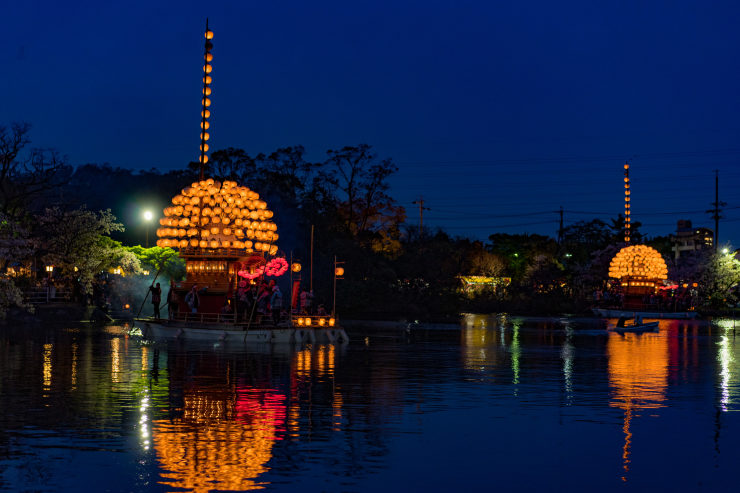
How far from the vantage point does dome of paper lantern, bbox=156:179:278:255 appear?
47312 millimetres

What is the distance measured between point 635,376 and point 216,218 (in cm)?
2359

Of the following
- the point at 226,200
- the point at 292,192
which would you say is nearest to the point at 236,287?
the point at 226,200

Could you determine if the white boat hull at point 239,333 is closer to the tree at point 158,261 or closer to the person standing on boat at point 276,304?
the person standing on boat at point 276,304

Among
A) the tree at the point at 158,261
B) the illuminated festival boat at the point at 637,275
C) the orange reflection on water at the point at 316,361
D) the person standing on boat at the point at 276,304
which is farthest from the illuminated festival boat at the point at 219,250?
the illuminated festival boat at the point at 637,275

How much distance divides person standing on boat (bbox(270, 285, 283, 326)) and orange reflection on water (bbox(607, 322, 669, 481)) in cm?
1505

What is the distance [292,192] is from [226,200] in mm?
52581

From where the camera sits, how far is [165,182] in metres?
121

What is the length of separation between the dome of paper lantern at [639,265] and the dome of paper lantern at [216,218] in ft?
201

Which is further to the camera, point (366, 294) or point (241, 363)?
point (366, 294)

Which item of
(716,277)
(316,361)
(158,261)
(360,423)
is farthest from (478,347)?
(716,277)

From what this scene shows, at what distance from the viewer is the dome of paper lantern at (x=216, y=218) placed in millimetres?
47312

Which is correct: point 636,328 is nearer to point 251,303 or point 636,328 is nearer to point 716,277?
point 251,303

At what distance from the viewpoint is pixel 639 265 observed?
3944 inches

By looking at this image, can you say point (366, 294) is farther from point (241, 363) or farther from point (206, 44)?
point (241, 363)
